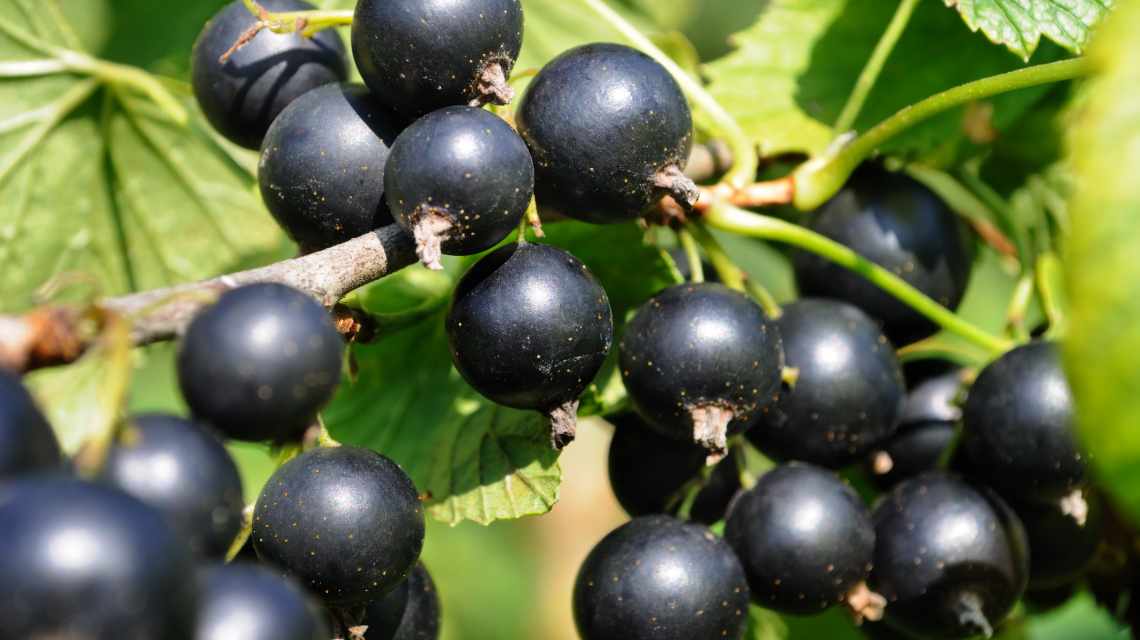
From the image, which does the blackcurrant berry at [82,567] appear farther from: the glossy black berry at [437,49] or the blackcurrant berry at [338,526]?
the glossy black berry at [437,49]

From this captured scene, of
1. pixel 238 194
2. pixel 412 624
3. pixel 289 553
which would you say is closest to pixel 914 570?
pixel 412 624

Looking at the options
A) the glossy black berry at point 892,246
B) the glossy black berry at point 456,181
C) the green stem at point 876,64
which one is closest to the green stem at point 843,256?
the glossy black berry at point 892,246

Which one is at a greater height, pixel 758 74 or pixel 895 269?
pixel 758 74

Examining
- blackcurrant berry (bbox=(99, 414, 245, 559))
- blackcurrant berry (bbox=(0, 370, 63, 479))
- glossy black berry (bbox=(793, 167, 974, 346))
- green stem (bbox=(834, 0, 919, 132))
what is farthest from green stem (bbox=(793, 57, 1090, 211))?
blackcurrant berry (bbox=(0, 370, 63, 479))

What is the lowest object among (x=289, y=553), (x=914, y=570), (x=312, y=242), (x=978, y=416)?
(x=914, y=570)

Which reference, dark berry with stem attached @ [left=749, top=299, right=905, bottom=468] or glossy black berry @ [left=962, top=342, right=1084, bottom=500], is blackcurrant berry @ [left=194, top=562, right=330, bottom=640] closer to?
dark berry with stem attached @ [left=749, top=299, right=905, bottom=468]

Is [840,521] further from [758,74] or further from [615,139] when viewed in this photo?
[758,74]
